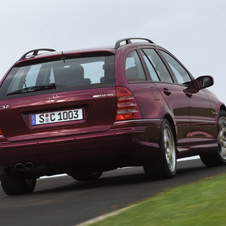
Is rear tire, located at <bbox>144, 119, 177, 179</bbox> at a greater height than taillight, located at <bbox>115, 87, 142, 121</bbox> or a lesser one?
lesser

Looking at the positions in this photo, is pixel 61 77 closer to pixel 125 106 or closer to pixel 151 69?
pixel 125 106

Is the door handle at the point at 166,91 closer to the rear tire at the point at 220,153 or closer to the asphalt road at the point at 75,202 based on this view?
the asphalt road at the point at 75,202

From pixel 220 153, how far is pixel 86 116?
150 inches

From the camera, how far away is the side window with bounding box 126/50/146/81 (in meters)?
9.34

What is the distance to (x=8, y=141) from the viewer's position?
918cm

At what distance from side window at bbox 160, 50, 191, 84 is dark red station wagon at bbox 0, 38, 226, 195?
864mm

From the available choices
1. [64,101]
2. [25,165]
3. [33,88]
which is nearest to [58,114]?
[64,101]

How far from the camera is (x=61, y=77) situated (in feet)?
30.6

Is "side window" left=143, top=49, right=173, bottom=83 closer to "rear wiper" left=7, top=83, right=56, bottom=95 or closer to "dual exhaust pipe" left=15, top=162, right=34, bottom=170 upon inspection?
"rear wiper" left=7, top=83, right=56, bottom=95

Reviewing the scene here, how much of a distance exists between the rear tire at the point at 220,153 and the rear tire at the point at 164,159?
2.29 meters

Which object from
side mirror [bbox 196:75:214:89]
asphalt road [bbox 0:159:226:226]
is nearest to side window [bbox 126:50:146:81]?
asphalt road [bbox 0:159:226:226]

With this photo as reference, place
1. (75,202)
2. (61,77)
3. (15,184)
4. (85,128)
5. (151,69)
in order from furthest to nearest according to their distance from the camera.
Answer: (151,69) → (15,184) → (61,77) → (85,128) → (75,202)

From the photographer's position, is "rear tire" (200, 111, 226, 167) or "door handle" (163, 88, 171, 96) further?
"rear tire" (200, 111, 226, 167)

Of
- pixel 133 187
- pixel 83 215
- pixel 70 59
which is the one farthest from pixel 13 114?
pixel 83 215
